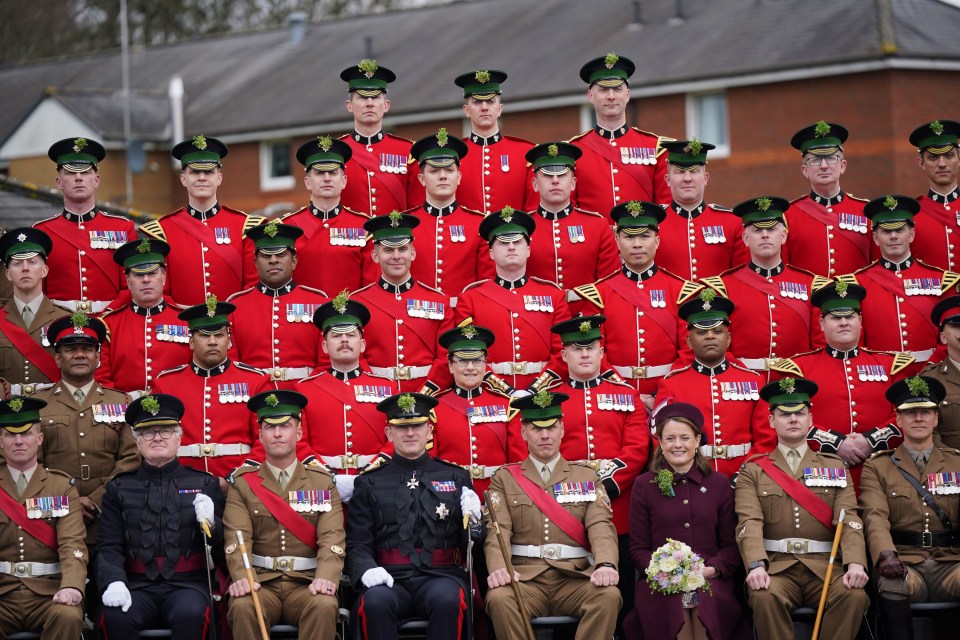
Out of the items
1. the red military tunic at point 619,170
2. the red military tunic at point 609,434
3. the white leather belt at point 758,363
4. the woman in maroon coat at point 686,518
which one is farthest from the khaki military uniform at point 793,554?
the red military tunic at point 619,170

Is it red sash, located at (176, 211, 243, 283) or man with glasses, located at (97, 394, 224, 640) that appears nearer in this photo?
man with glasses, located at (97, 394, 224, 640)

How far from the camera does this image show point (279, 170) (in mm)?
30547

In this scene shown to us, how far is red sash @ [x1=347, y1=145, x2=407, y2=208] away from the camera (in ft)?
33.4

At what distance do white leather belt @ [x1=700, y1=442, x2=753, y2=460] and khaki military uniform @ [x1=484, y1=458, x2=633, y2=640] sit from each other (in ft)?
2.72

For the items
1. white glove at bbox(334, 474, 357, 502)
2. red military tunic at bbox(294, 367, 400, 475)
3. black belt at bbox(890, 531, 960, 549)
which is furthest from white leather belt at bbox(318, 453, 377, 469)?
black belt at bbox(890, 531, 960, 549)

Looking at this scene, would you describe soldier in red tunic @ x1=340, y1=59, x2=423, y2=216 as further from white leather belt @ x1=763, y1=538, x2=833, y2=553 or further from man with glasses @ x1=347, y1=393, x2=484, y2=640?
white leather belt @ x1=763, y1=538, x2=833, y2=553

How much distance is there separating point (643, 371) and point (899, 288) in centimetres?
177

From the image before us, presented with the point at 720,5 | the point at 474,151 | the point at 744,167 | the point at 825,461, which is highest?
the point at 720,5

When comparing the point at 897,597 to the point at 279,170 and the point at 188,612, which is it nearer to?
the point at 188,612

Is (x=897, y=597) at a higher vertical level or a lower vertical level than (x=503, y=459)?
lower

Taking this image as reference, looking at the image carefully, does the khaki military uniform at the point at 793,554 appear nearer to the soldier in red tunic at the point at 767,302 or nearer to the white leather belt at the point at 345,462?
the soldier in red tunic at the point at 767,302

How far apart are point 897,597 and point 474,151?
4275 millimetres

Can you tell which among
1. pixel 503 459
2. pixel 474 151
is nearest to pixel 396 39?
pixel 474 151

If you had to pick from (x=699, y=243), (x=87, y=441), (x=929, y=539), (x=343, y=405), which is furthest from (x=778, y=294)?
(x=87, y=441)
